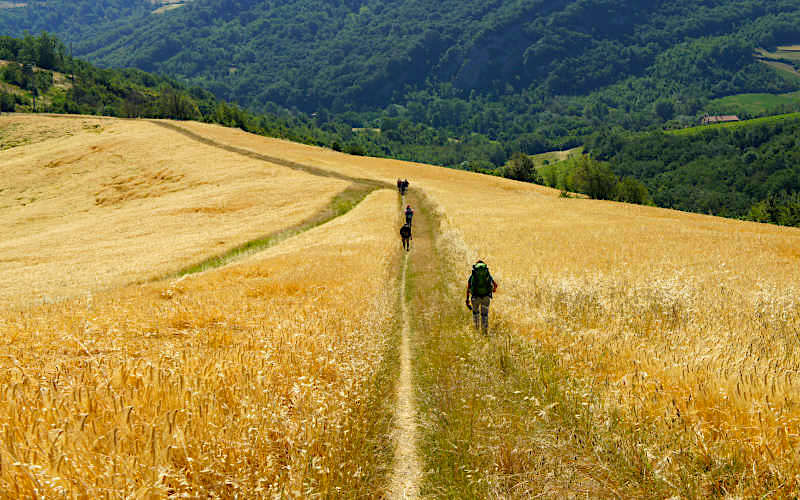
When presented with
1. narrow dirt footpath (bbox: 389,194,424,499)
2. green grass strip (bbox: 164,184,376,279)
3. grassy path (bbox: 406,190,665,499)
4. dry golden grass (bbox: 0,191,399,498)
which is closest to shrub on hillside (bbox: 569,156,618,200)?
green grass strip (bbox: 164,184,376,279)

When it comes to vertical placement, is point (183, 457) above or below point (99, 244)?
above

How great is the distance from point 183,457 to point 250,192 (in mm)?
56745

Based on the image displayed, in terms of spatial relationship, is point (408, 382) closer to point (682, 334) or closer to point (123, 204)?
point (682, 334)

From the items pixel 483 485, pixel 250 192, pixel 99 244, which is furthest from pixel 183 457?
pixel 250 192

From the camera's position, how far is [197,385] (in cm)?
583

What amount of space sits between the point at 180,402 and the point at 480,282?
10.3m

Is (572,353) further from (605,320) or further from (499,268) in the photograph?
(499,268)

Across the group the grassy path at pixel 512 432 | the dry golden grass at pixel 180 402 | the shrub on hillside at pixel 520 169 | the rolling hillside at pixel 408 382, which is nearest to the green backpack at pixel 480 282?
the rolling hillside at pixel 408 382

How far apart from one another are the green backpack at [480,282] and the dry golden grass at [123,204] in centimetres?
1641

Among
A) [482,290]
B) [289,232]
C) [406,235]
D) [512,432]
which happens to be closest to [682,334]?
[512,432]

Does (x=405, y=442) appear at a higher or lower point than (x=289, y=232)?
higher

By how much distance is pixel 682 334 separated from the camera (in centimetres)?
935

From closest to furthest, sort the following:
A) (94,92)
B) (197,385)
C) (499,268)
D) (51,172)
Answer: (197,385), (499,268), (51,172), (94,92)

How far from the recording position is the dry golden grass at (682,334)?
18.5 ft
